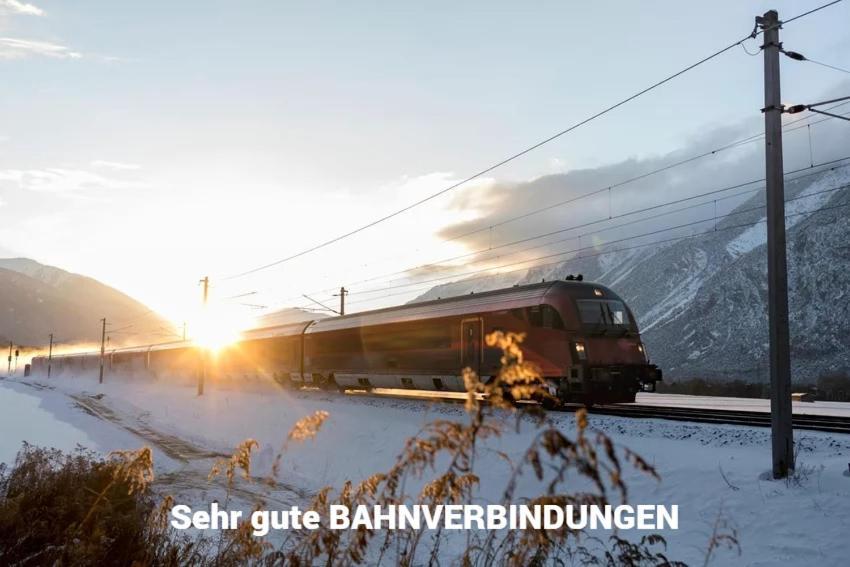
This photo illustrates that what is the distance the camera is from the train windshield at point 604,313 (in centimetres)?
1894

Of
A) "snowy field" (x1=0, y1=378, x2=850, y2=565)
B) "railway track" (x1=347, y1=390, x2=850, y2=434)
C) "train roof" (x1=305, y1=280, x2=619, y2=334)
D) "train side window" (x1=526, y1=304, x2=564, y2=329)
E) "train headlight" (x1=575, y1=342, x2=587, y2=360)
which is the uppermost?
"train roof" (x1=305, y1=280, x2=619, y2=334)

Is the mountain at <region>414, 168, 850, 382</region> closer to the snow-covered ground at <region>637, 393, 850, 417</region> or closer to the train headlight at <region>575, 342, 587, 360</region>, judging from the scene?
the snow-covered ground at <region>637, 393, 850, 417</region>

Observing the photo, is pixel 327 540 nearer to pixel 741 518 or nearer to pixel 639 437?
pixel 741 518

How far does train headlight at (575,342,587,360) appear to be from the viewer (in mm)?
18016

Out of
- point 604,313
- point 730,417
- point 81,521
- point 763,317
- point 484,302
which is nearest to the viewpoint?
point 81,521

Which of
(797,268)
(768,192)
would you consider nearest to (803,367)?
(797,268)

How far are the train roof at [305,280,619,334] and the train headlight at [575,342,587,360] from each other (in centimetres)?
165

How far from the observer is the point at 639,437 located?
14.3 metres

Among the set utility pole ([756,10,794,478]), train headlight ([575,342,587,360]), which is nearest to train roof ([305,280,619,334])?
train headlight ([575,342,587,360])

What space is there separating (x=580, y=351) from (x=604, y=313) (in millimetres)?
2018

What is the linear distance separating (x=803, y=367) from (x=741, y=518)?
13649 cm

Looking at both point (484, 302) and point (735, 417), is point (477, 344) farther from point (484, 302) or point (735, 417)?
point (735, 417)

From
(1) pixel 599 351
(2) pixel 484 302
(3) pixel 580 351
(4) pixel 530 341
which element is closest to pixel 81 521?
(3) pixel 580 351

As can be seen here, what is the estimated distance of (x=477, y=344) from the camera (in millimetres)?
20938
